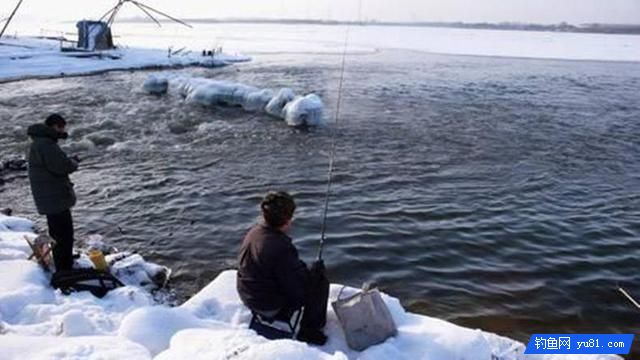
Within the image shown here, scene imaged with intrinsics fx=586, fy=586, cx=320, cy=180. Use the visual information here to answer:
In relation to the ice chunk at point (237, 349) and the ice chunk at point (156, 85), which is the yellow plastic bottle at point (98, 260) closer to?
the ice chunk at point (237, 349)

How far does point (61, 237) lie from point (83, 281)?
2.48ft

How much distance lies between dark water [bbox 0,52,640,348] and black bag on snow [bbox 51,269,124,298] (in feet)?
4.90

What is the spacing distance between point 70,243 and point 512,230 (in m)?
7.78

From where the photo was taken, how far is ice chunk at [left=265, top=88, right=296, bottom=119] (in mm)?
22812

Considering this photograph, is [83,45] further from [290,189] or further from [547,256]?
[547,256]

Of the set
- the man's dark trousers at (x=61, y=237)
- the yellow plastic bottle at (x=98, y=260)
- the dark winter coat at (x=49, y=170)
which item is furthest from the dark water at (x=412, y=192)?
the dark winter coat at (x=49, y=170)

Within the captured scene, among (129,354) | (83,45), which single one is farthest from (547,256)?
(83,45)

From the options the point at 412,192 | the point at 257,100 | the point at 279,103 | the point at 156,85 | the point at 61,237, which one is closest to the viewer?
the point at 61,237

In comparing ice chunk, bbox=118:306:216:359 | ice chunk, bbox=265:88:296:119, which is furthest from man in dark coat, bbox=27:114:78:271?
ice chunk, bbox=265:88:296:119

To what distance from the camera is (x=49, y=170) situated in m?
7.23

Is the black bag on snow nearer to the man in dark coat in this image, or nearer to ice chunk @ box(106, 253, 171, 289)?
the man in dark coat

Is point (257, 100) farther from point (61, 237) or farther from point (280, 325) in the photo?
point (280, 325)

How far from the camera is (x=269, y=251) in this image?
5.45 meters

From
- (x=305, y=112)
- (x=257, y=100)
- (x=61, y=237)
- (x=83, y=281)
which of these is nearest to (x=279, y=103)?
(x=257, y=100)
